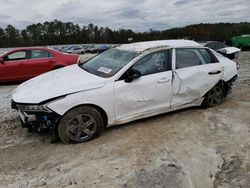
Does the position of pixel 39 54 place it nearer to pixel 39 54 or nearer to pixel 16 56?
pixel 39 54

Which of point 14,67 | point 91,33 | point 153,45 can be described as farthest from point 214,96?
point 91,33

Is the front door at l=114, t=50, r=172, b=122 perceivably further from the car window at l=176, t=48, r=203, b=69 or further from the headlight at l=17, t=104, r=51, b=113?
the headlight at l=17, t=104, r=51, b=113

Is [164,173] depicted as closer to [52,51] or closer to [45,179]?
[45,179]

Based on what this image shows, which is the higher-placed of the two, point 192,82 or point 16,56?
point 16,56

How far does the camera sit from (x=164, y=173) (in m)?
3.83

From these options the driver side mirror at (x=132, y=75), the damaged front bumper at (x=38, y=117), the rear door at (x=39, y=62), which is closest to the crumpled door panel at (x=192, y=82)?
the driver side mirror at (x=132, y=75)

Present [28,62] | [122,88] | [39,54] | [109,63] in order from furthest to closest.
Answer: [39,54]
[28,62]
[109,63]
[122,88]

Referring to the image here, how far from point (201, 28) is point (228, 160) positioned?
66.8 m

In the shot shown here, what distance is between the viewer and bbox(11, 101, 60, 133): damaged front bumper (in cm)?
454

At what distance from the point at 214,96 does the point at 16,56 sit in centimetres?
673

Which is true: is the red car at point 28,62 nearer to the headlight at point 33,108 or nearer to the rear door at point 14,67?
the rear door at point 14,67

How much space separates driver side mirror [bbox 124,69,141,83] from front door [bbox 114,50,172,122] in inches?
1.9

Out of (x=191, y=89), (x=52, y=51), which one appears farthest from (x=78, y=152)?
(x=52, y=51)

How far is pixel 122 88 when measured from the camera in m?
5.05
